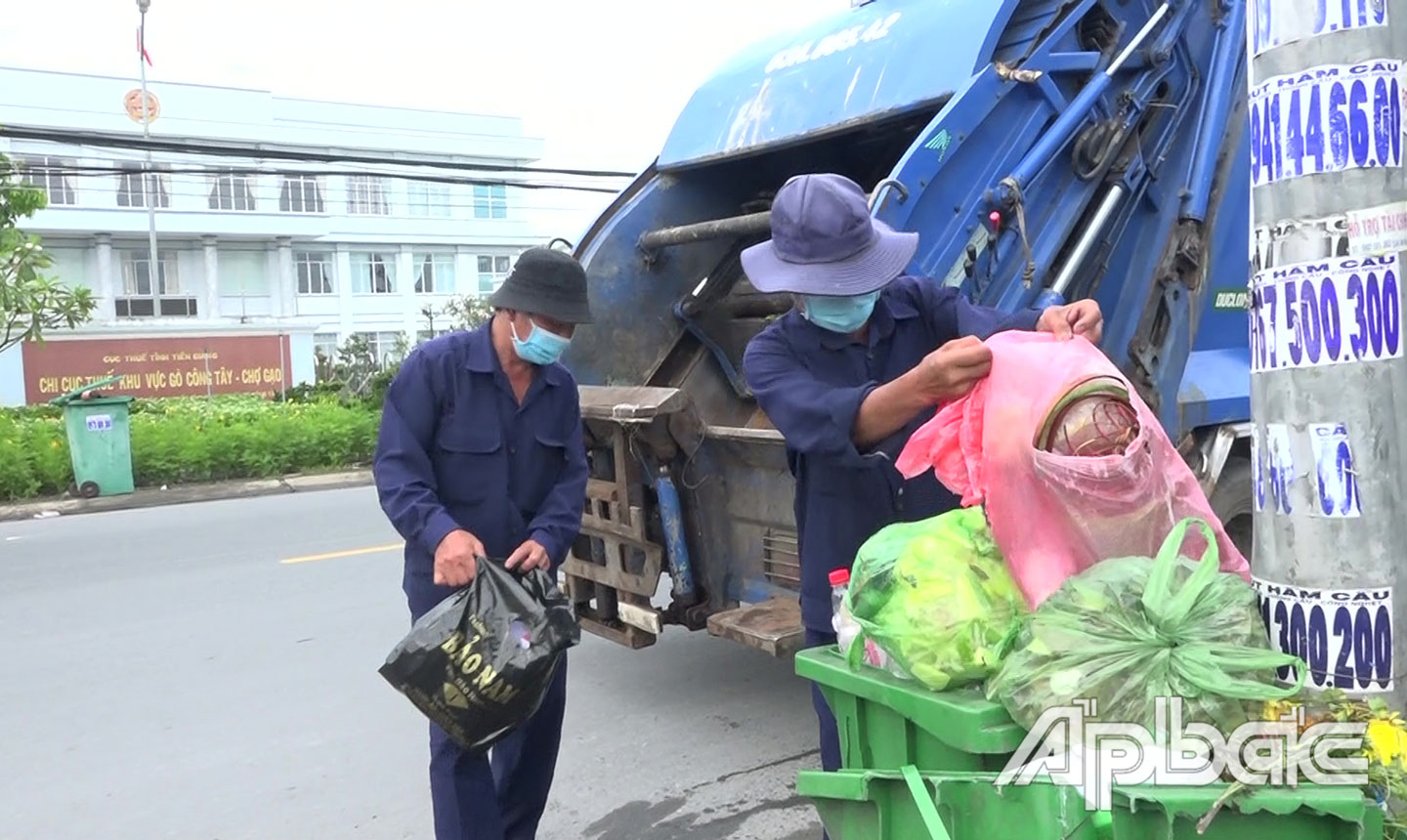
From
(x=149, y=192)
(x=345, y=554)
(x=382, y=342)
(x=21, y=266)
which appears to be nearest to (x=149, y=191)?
(x=149, y=192)

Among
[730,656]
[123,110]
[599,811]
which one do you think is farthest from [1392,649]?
[123,110]

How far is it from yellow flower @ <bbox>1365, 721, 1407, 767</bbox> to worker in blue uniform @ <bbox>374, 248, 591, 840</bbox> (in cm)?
188

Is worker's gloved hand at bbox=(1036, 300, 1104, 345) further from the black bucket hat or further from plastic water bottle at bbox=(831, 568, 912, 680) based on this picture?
the black bucket hat

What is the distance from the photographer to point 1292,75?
1.80 metres

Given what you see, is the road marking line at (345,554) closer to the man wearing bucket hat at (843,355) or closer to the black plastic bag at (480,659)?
the black plastic bag at (480,659)

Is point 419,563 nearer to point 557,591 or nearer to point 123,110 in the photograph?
point 557,591

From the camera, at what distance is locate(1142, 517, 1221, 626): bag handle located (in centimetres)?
158

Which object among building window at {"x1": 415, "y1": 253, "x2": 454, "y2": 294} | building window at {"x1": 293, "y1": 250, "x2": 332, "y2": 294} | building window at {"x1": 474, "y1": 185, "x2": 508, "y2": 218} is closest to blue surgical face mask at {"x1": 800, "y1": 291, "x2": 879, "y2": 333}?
building window at {"x1": 293, "y1": 250, "x2": 332, "y2": 294}

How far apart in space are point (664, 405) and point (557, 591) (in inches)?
40.8

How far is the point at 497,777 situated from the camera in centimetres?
315

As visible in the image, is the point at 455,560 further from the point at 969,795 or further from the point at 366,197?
the point at 366,197

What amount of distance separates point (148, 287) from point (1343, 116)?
41137 millimetres

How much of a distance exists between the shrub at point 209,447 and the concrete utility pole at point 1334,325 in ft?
41.1

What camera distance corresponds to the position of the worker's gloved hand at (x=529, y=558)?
2893 mm
